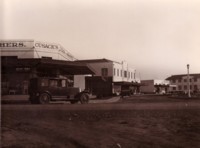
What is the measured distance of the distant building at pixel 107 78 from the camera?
4600 cm

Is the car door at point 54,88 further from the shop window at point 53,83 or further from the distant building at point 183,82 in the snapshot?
Result: the distant building at point 183,82

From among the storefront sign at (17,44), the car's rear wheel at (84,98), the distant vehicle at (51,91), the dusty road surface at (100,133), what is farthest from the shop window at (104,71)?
the dusty road surface at (100,133)

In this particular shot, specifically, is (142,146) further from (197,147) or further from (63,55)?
(63,55)

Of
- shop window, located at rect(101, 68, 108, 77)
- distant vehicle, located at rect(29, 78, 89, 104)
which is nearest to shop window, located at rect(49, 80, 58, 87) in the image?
distant vehicle, located at rect(29, 78, 89, 104)

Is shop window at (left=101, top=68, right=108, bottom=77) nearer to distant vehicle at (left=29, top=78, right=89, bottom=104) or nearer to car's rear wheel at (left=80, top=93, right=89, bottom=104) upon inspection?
car's rear wheel at (left=80, top=93, right=89, bottom=104)

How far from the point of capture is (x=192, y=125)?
33.7ft

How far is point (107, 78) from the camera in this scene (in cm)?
5181

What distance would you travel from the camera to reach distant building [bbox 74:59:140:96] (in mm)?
46000

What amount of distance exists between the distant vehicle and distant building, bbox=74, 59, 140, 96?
68.1ft

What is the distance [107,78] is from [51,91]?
3127 cm

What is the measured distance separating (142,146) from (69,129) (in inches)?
100

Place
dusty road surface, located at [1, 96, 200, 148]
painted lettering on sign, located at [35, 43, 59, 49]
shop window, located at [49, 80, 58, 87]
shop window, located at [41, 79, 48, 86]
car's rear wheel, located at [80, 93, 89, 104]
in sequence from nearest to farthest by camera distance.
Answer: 1. dusty road surface, located at [1, 96, 200, 148]
2. shop window, located at [41, 79, 48, 86]
3. shop window, located at [49, 80, 58, 87]
4. car's rear wheel, located at [80, 93, 89, 104]
5. painted lettering on sign, located at [35, 43, 59, 49]

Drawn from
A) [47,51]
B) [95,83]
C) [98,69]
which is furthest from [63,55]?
[98,69]

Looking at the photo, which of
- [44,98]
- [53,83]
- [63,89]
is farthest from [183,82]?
[44,98]
